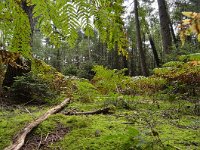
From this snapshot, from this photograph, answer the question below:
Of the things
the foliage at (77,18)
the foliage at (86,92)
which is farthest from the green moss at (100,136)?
the foliage at (86,92)

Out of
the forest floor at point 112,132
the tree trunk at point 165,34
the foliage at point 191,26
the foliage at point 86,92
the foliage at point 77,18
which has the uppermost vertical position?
the tree trunk at point 165,34

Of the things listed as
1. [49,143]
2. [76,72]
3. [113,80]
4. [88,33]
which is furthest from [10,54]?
[76,72]

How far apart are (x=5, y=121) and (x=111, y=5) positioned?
242 centimetres

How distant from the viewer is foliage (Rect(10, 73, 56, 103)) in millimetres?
5215

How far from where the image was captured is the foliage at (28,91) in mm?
5215

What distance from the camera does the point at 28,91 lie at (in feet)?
17.4

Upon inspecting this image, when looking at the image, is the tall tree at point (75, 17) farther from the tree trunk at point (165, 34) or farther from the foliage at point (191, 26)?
the tree trunk at point (165, 34)

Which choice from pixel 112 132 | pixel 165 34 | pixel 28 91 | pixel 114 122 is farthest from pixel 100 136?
pixel 165 34

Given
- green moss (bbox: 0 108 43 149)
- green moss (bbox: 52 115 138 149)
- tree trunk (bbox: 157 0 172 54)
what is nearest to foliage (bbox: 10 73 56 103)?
green moss (bbox: 0 108 43 149)

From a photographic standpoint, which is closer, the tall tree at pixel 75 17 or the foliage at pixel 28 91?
the tall tree at pixel 75 17

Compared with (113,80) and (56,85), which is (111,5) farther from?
(56,85)

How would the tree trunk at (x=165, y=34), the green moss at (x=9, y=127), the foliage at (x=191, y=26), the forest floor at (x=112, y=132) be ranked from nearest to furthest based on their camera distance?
the foliage at (x=191, y=26) → the forest floor at (x=112, y=132) → the green moss at (x=9, y=127) → the tree trunk at (x=165, y=34)

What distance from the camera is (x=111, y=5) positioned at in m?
1.42

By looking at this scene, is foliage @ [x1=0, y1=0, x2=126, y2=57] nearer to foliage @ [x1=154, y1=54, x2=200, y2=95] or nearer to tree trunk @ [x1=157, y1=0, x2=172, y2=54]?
foliage @ [x1=154, y1=54, x2=200, y2=95]
